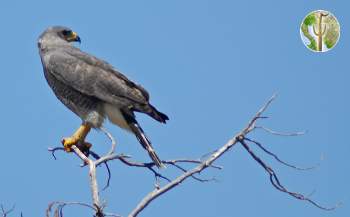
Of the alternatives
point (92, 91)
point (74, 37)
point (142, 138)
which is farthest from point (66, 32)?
point (142, 138)

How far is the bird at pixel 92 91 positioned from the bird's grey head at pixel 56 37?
0.43ft

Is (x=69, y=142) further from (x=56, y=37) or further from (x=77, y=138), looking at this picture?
(x=56, y=37)

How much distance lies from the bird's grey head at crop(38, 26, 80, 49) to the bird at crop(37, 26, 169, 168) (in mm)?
130

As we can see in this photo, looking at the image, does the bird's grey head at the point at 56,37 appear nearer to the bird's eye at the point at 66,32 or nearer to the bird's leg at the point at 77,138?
the bird's eye at the point at 66,32

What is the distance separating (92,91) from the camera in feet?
28.0

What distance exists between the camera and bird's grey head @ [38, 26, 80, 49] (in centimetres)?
914

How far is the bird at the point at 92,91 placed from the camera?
8250mm

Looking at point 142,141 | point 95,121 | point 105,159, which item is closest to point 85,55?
point 95,121

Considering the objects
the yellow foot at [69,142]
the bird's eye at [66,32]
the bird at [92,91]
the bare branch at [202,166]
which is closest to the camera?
the bare branch at [202,166]

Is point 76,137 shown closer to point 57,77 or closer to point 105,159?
point 57,77

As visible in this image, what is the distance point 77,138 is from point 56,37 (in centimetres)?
168

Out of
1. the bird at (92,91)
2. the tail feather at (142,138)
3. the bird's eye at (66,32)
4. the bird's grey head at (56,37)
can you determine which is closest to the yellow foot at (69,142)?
the bird at (92,91)

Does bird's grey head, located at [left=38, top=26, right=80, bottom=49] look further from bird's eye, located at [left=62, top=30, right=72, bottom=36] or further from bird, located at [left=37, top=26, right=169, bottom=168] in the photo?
bird, located at [left=37, top=26, right=169, bottom=168]

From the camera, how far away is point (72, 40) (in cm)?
955
